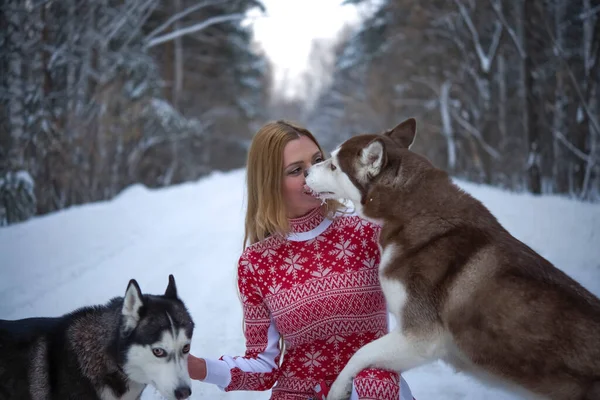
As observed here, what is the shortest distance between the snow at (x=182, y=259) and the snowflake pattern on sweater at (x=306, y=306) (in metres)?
0.93

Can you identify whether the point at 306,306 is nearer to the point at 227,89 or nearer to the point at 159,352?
the point at 159,352

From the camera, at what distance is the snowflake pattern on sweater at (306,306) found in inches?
101

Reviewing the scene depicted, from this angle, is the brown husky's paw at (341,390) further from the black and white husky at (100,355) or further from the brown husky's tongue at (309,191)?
the brown husky's tongue at (309,191)

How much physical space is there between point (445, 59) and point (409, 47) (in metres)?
2.16

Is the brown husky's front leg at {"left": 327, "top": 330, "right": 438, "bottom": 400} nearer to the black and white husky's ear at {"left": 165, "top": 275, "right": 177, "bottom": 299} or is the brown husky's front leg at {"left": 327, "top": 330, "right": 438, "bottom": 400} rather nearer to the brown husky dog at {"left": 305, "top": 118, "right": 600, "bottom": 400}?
the brown husky dog at {"left": 305, "top": 118, "right": 600, "bottom": 400}

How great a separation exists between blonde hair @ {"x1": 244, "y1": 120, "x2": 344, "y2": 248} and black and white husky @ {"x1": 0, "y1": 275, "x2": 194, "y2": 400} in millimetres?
770

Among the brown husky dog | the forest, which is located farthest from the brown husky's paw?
the forest

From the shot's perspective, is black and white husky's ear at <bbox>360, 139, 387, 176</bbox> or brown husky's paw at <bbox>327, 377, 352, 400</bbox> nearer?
brown husky's paw at <bbox>327, 377, 352, 400</bbox>

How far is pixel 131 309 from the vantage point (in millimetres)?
2678

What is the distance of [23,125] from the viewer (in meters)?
9.49

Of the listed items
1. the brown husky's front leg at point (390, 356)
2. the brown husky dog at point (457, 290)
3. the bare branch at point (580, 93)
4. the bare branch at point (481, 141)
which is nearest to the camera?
the brown husky dog at point (457, 290)

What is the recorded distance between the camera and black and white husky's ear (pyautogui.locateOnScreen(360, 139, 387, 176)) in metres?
2.57

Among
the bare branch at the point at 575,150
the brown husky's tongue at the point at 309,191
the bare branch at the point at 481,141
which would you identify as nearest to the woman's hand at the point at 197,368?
the brown husky's tongue at the point at 309,191

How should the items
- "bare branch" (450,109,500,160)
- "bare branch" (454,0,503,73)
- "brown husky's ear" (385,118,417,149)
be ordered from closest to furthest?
"brown husky's ear" (385,118,417,149)
"bare branch" (454,0,503,73)
"bare branch" (450,109,500,160)
